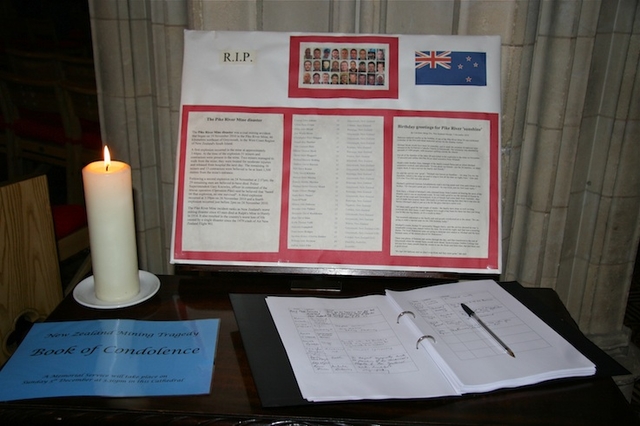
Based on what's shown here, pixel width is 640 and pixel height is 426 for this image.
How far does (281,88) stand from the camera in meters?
1.10

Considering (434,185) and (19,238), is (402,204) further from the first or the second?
(19,238)

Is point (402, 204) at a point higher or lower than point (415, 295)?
higher

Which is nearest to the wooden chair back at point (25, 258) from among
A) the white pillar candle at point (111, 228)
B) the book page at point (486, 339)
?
the white pillar candle at point (111, 228)

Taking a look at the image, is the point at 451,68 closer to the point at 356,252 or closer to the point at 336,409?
the point at 356,252

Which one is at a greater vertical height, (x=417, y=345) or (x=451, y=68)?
(x=451, y=68)

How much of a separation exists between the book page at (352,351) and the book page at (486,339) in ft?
0.09

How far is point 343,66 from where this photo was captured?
1.10 m

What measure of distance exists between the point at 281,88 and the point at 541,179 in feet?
2.23

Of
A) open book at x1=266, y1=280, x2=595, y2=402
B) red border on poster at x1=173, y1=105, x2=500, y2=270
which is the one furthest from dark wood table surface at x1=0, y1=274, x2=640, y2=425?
red border on poster at x1=173, y1=105, x2=500, y2=270

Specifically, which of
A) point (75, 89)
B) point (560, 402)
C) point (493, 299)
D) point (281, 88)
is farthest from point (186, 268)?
point (75, 89)

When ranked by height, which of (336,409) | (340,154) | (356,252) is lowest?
(336,409)

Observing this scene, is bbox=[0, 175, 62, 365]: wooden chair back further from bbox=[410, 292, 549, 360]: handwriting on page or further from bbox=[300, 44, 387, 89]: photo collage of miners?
bbox=[410, 292, 549, 360]: handwriting on page

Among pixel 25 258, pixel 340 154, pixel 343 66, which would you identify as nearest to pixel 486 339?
pixel 340 154

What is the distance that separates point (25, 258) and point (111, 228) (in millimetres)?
395
